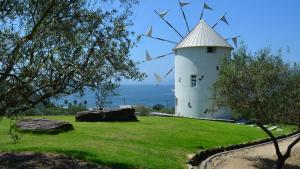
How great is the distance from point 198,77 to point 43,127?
26.8 m

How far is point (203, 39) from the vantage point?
45906mm

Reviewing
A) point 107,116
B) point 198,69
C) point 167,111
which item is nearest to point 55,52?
point 107,116

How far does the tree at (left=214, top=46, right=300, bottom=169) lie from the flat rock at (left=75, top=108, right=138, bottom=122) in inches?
337

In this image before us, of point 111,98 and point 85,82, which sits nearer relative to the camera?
point 85,82

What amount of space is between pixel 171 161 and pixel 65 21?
7.08 m

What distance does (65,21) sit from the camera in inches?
480

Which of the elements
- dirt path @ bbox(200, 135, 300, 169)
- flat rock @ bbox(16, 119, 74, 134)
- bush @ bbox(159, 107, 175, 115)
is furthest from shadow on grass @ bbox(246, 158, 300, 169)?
bush @ bbox(159, 107, 175, 115)

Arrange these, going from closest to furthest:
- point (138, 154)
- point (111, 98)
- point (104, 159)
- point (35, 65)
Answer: point (35, 65), point (111, 98), point (104, 159), point (138, 154)

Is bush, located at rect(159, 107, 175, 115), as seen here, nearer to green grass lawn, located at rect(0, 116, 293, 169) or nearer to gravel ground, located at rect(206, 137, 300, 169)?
green grass lawn, located at rect(0, 116, 293, 169)

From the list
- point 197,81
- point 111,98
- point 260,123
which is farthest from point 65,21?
point 197,81

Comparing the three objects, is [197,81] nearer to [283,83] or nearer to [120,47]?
[283,83]

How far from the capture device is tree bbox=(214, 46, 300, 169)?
19469 millimetres

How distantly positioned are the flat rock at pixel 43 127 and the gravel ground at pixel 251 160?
6536 mm

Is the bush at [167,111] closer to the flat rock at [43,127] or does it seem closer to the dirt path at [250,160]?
the dirt path at [250,160]
